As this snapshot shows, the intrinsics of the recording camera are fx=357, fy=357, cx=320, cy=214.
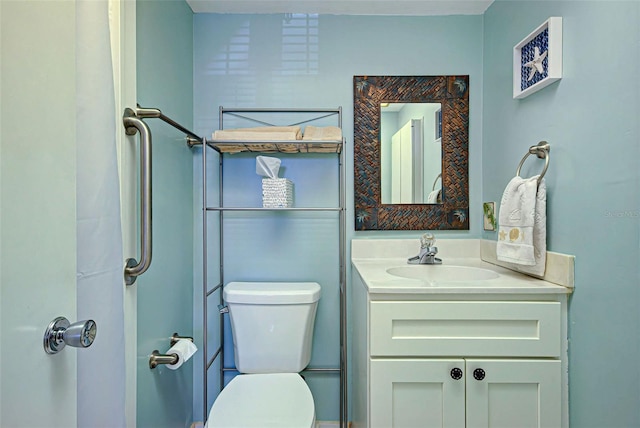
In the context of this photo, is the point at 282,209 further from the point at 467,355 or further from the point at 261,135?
the point at 467,355

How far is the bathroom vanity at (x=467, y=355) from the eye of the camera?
117cm

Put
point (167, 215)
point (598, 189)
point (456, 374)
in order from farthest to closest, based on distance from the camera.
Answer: point (167, 215) → point (456, 374) → point (598, 189)

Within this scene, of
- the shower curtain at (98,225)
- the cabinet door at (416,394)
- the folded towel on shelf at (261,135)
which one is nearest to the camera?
the shower curtain at (98,225)

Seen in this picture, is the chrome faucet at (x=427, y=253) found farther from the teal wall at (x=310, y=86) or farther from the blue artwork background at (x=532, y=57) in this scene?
the blue artwork background at (x=532, y=57)

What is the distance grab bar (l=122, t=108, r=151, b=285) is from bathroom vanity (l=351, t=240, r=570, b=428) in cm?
72

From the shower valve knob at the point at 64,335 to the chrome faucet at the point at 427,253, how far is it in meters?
1.37

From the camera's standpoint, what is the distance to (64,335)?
0.63 metres

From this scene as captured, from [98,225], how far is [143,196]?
0.23 m

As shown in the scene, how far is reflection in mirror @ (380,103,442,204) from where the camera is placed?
5.96 ft

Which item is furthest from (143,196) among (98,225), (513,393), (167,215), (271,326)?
(513,393)

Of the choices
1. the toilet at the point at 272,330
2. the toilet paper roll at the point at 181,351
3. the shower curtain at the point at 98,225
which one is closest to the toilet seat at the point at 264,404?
the toilet at the point at 272,330

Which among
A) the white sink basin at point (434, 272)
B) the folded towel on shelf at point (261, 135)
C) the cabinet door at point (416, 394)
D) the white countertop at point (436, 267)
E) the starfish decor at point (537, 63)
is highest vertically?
the starfish decor at point (537, 63)

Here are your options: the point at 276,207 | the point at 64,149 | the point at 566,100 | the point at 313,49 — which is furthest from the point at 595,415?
the point at 313,49

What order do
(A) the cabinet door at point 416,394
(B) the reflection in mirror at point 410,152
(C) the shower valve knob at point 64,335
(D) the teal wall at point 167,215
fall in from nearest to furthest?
(C) the shower valve knob at point 64,335
(A) the cabinet door at point 416,394
(D) the teal wall at point 167,215
(B) the reflection in mirror at point 410,152
